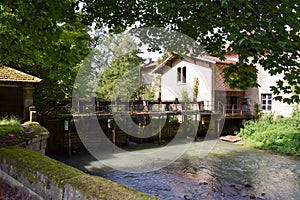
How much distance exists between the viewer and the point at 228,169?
11727mm

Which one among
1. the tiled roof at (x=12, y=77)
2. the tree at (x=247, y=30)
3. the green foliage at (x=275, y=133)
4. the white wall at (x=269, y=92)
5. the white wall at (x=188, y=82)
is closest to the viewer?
the tree at (x=247, y=30)

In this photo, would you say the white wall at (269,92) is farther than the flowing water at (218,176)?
Yes

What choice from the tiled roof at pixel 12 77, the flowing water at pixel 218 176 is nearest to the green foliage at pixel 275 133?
the flowing water at pixel 218 176

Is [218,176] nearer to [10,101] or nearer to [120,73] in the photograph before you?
[10,101]

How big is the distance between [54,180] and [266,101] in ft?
67.9

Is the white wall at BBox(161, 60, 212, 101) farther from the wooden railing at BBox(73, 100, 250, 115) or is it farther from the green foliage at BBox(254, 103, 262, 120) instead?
the green foliage at BBox(254, 103, 262, 120)

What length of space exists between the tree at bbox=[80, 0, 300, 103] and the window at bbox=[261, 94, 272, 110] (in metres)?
17.8

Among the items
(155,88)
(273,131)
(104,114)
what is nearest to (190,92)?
(155,88)

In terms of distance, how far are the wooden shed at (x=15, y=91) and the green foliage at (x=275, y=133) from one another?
13.8 meters

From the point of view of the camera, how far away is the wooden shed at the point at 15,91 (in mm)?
10875

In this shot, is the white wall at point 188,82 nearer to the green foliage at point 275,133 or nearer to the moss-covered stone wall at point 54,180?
the green foliage at point 275,133

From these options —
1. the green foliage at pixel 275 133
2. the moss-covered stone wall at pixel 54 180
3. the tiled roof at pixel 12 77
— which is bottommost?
the green foliage at pixel 275 133

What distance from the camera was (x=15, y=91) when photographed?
13.2 meters

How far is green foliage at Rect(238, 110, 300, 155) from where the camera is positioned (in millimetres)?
15586
